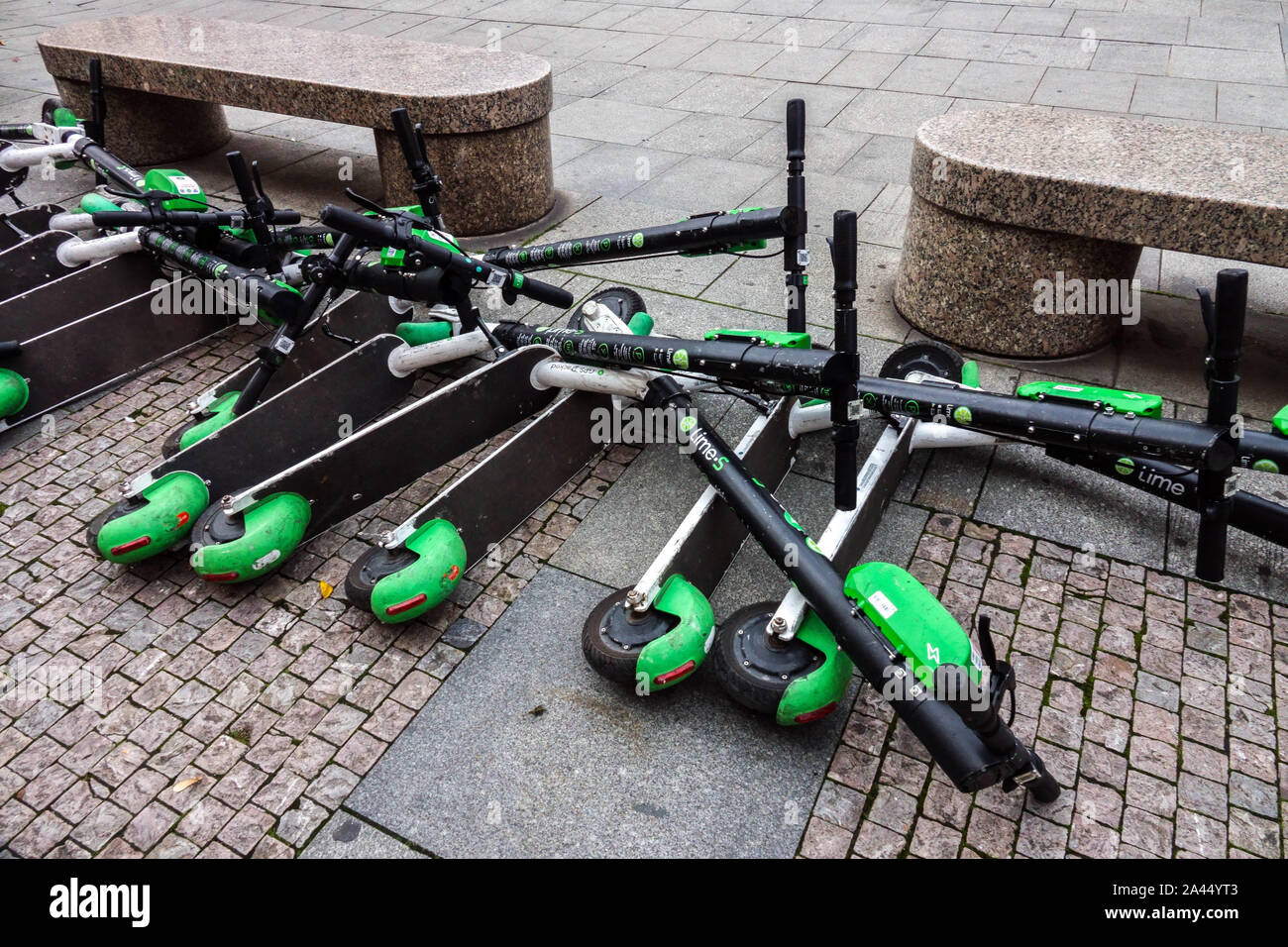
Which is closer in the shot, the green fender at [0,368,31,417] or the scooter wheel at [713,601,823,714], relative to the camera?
the scooter wheel at [713,601,823,714]

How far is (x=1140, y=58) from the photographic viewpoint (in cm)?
963

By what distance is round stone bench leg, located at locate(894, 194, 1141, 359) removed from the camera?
5062 millimetres

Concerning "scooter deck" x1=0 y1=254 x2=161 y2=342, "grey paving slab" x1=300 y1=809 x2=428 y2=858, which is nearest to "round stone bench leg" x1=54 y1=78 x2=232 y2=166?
"scooter deck" x1=0 y1=254 x2=161 y2=342

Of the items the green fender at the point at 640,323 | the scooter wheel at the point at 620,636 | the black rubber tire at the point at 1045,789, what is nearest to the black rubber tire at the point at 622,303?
the green fender at the point at 640,323

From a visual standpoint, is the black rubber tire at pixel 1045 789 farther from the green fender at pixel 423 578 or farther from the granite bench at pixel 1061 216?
the granite bench at pixel 1061 216

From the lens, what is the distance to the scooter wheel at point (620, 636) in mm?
3467

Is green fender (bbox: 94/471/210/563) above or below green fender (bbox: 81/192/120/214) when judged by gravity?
below

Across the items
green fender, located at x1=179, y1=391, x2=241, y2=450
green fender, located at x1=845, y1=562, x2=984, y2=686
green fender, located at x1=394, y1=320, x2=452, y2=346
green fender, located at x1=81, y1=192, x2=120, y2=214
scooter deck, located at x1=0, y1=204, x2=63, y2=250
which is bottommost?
green fender, located at x1=845, y1=562, x2=984, y2=686

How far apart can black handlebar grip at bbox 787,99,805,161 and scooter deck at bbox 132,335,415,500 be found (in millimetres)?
2510

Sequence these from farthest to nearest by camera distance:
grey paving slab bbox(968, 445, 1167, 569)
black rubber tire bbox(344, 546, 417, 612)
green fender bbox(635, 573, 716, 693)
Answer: grey paving slab bbox(968, 445, 1167, 569) → black rubber tire bbox(344, 546, 417, 612) → green fender bbox(635, 573, 716, 693)

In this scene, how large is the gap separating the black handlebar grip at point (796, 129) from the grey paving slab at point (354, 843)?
3265 mm

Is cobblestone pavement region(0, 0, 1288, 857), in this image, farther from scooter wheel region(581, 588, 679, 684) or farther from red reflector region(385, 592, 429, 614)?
scooter wheel region(581, 588, 679, 684)
